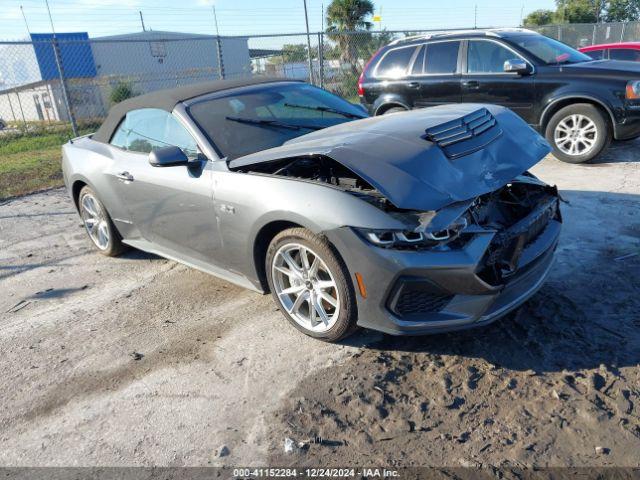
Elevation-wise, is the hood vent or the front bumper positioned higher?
the hood vent

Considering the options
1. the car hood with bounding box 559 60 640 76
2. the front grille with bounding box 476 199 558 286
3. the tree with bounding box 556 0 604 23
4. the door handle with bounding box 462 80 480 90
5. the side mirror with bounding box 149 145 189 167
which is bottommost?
the front grille with bounding box 476 199 558 286

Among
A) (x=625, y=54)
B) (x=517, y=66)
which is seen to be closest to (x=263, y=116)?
(x=517, y=66)

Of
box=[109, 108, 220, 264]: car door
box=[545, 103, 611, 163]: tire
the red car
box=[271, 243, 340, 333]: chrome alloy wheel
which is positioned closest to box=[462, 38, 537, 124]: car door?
box=[545, 103, 611, 163]: tire

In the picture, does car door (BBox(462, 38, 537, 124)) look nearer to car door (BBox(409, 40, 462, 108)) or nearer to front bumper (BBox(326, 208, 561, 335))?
car door (BBox(409, 40, 462, 108))

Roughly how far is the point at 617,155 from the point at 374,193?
237 inches

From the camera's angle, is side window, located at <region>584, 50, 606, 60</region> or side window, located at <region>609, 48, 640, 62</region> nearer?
side window, located at <region>609, 48, 640, 62</region>

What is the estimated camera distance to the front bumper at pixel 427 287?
110 inches

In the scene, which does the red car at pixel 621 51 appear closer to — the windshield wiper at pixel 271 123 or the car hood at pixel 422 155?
the car hood at pixel 422 155

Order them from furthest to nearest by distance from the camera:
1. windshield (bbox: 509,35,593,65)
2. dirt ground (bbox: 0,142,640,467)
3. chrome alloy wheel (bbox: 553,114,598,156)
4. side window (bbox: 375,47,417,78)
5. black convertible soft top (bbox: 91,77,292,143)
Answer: side window (bbox: 375,47,417,78) → windshield (bbox: 509,35,593,65) → chrome alloy wheel (bbox: 553,114,598,156) → black convertible soft top (bbox: 91,77,292,143) → dirt ground (bbox: 0,142,640,467)

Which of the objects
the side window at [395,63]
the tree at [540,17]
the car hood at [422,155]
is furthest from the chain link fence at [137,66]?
the tree at [540,17]

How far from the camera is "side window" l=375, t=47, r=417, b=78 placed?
337 inches

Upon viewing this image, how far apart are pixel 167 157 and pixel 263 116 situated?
957 millimetres

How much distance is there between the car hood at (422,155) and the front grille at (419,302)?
0.49 metres

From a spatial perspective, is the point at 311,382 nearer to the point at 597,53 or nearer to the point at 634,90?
the point at 634,90
